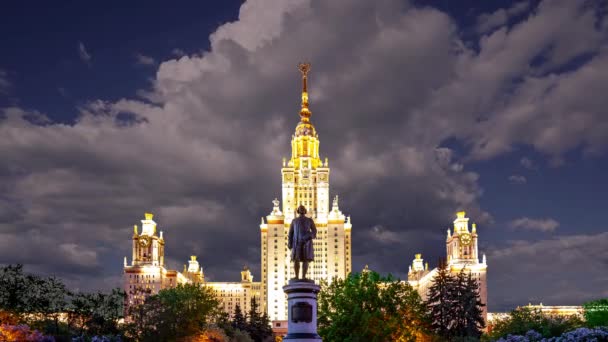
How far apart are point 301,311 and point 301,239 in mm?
4026

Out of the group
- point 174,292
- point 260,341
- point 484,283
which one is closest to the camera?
point 174,292

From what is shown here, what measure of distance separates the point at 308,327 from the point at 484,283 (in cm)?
16793

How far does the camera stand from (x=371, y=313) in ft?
228

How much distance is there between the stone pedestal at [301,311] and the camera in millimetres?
39312

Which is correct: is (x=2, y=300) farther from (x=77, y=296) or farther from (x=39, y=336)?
(x=39, y=336)

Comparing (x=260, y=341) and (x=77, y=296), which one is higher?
(x=77, y=296)

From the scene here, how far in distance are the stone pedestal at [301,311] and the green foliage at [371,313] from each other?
2641 cm

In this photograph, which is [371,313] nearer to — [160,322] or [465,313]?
[465,313]

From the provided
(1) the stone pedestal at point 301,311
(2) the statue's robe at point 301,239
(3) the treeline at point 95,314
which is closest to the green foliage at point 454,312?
(3) the treeline at point 95,314

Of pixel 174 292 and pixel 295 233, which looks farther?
pixel 174 292

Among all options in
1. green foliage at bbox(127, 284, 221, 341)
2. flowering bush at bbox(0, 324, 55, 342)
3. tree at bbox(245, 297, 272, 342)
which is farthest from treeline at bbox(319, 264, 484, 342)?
tree at bbox(245, 297, 272, 342)

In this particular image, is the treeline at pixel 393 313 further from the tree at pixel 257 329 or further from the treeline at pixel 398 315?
the tree at pixel 257 329

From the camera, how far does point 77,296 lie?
248ft

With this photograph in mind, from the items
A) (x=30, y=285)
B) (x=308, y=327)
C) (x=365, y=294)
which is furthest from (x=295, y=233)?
(x=30, y=285)
